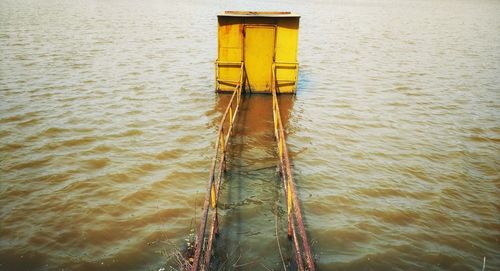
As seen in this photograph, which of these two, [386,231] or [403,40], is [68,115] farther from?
[403,40]

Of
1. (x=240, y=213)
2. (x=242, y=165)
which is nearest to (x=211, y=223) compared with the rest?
(x=240, y=213)

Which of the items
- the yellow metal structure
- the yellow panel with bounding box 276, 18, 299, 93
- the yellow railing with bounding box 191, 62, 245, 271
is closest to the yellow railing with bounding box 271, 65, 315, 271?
the yellow railing with bounding box 191, 62, 245, 271

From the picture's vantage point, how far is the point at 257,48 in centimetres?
1034

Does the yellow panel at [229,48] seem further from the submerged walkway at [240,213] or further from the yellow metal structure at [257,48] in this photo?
the submerged walkway at [240,213]

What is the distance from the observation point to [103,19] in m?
27.3

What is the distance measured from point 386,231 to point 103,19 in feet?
93.7

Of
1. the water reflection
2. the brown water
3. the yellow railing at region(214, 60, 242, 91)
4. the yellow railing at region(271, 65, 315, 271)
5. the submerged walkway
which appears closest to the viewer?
the yellow railing at region(271, 65, 315, 271)

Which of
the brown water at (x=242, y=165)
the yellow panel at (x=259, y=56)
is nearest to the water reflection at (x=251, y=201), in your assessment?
the brown water at (x=242, y=165)

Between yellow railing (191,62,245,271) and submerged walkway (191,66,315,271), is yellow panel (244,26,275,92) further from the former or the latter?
yellow railing (191,62,245,271)

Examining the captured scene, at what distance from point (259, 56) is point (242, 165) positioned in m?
4.85

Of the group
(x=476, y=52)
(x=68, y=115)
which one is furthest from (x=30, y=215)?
(x=476, y=52)

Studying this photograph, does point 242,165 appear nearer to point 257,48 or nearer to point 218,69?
point 218,69

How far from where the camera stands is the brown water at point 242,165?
4711mm

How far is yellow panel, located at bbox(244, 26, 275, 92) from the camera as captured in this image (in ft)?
33.5
